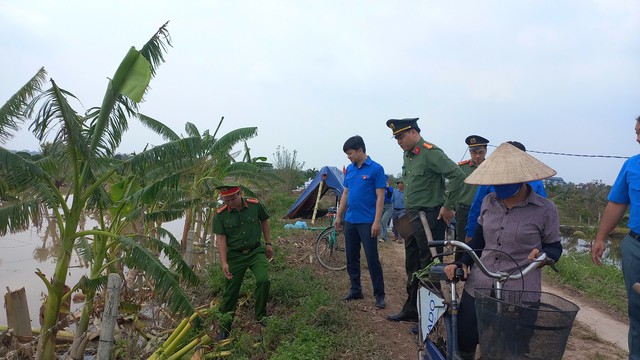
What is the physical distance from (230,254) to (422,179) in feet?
7.62

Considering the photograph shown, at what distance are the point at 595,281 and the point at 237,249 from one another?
6.26 meters

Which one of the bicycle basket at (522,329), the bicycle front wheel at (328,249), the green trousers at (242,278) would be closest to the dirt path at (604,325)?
the bicycle basket at (522,329)

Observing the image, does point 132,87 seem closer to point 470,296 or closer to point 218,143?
point 470,296

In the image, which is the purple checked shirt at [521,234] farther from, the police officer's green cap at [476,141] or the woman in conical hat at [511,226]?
the police officer's green cap at [476,141]

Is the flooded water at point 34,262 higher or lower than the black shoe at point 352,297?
lower

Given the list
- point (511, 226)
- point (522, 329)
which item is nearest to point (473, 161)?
point (511, 226)

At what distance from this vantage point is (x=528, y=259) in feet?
8.35

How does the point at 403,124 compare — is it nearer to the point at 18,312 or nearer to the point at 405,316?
the point at 405,316

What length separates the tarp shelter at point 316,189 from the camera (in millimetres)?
14023

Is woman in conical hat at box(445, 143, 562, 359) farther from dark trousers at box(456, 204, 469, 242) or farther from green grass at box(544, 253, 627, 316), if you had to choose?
green grass at box(544, 253, 627, 316)

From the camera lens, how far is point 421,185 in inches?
172

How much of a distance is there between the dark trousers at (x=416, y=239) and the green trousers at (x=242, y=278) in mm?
1590

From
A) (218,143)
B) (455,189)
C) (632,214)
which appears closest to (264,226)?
(455,189)

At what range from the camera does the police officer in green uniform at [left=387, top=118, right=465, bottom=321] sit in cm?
422
